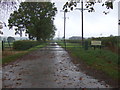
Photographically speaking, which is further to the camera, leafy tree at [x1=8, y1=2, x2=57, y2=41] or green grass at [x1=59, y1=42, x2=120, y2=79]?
leafy tree at [x1=8, y1=2, x2=57, y2=41]

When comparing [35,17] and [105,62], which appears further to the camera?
[35,17]

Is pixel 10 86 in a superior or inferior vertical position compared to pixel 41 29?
inferior

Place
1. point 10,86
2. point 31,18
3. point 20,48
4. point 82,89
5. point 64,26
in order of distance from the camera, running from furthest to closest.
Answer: point 64,26
point 31,18
point 20,48
point 10,86
point 82,89

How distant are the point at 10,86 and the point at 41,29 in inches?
1168

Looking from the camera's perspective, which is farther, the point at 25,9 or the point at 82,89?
the point at 25,9

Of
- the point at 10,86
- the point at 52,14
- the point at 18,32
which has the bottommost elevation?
the point at 10,86

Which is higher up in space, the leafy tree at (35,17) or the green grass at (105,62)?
the leafy tree at (35,17)

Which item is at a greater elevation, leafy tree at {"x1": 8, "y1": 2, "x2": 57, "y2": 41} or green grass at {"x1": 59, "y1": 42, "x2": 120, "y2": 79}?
leafy tree at {"x1": 8, "y1": 2, "x2": 57, "y2": 41}

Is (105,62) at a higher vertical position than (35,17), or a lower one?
lower

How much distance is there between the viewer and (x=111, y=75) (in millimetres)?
6906

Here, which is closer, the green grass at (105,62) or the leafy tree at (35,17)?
the green grass at (105,62)

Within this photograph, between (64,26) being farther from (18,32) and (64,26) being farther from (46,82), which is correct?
(46,82)

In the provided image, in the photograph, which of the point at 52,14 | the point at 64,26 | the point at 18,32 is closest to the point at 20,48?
the point at 52,14

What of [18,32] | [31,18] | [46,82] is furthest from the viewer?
[18,32]
